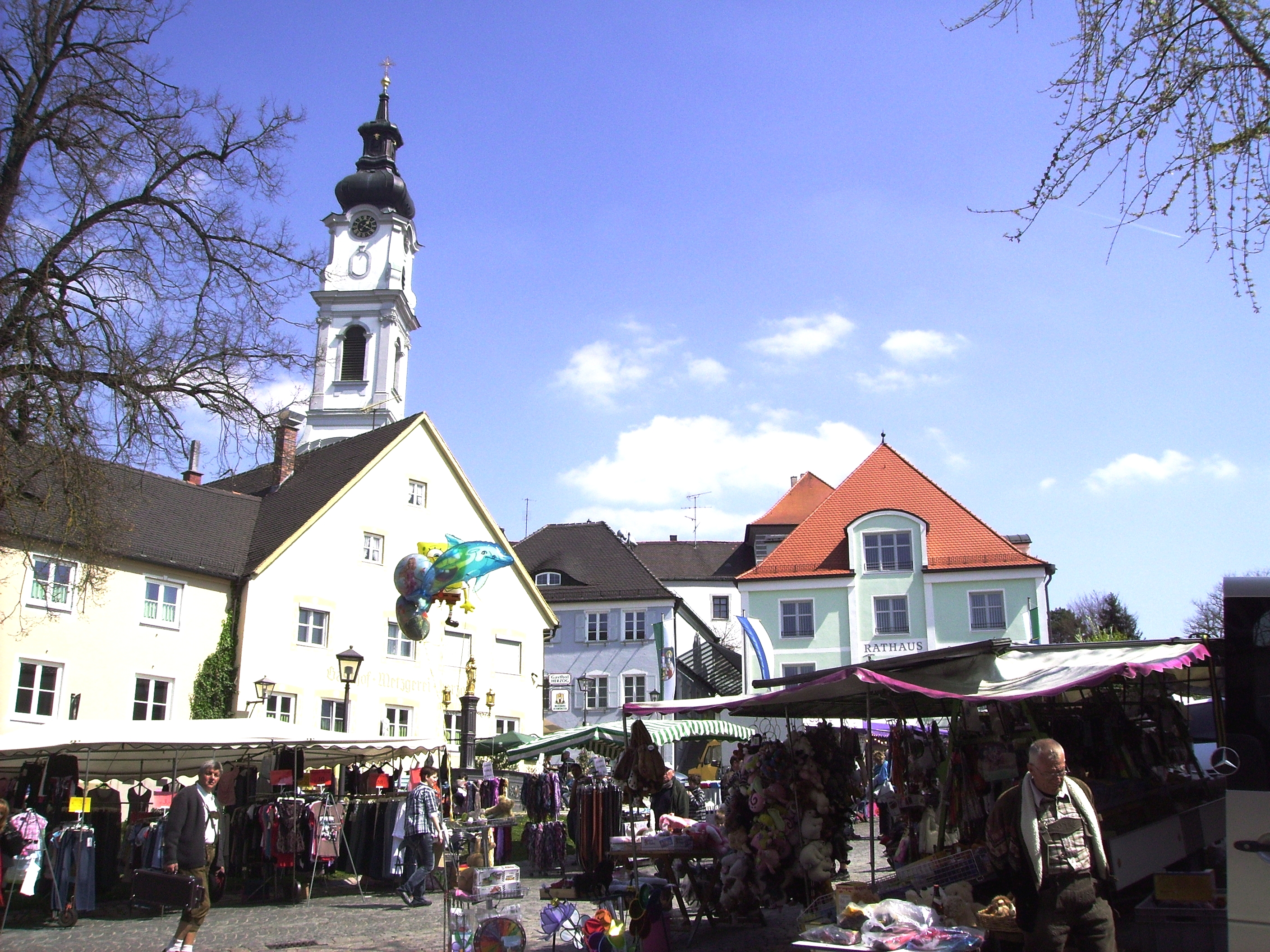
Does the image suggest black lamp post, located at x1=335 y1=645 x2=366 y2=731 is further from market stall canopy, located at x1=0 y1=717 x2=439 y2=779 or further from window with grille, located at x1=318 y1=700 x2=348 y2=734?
window with grille, located at x1=318 y1=700 x2=348 y2=734

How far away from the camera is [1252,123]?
6.77m

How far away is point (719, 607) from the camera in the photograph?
61.3 m

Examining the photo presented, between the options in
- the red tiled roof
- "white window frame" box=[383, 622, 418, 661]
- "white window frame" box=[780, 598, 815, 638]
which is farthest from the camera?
the red tiled roof

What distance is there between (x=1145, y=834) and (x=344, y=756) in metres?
14.1

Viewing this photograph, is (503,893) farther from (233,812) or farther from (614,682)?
(614,682)

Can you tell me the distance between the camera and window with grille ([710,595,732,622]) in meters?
61.0

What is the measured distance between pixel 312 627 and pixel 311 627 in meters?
0.06

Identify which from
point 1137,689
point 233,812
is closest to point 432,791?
point 233,812

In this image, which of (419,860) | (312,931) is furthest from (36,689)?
(312,931)

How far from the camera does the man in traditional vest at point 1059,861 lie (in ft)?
20.5

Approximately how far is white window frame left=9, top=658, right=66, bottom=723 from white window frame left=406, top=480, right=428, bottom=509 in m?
11.8

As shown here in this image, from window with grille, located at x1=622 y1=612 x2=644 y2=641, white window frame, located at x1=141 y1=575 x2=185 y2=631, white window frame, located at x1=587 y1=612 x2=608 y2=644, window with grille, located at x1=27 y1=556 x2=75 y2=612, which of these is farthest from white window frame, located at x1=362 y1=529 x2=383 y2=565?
window with grille, located at x1=622 y1=612 x2=644 y2=641

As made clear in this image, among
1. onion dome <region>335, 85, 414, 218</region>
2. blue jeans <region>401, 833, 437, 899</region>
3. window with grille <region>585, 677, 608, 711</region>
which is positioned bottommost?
blue jeans <region>401, 833, 437, 899</region>

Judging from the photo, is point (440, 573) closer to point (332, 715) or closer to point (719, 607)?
point (332, 715)
